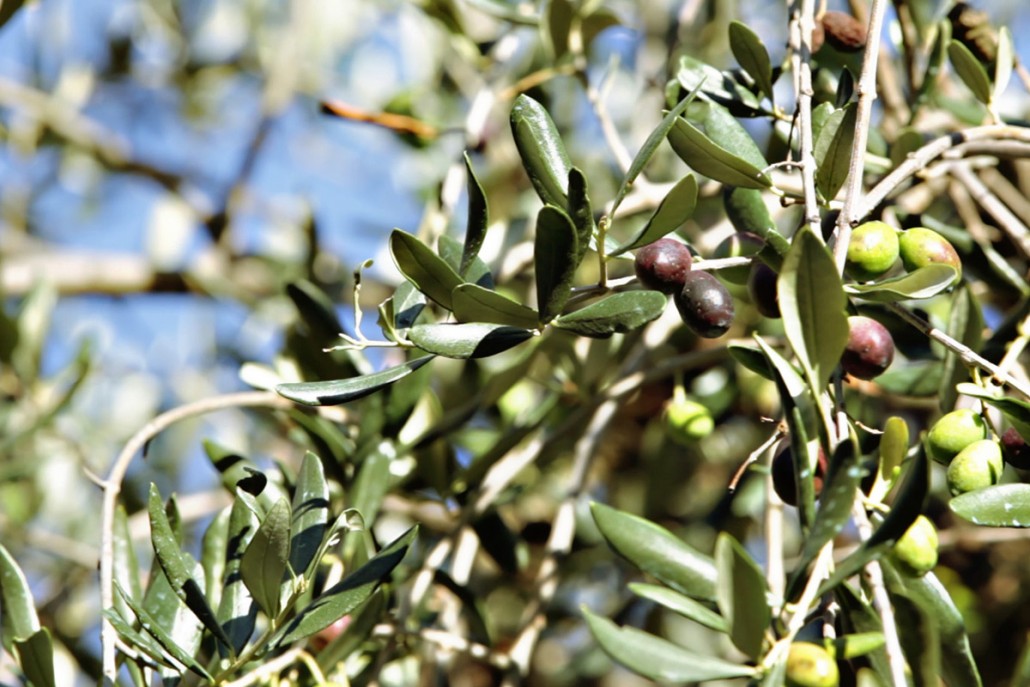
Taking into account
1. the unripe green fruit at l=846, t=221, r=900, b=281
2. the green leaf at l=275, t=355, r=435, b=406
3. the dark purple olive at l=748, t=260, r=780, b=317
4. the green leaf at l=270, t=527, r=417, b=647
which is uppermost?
the unripe green fruit at l=846, t=221, r=900, b=281

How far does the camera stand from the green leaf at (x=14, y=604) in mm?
1026

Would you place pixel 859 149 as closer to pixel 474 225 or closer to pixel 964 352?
pixel 964 352

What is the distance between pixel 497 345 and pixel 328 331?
57 cm

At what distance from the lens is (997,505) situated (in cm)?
82

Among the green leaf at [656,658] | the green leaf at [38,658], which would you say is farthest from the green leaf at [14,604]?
the green leaf at [656,658]

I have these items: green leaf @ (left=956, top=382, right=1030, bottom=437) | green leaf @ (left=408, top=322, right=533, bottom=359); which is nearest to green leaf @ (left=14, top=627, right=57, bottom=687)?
green leaf @ (left=408, top=322, right=533, bottom=359)

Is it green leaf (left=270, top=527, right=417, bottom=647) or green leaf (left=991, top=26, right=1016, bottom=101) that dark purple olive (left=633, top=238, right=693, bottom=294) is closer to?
green leaf (left=270, top=527, right=417, bottom=647)

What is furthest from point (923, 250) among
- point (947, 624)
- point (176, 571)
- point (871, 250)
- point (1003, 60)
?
point (176, 571)

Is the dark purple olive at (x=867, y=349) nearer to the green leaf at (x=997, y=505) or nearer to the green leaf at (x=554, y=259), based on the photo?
the green leaf at (x=997, y=505)

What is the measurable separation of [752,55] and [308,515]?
591 millimetres

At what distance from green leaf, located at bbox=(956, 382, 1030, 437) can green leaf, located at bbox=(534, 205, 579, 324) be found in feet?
1.04

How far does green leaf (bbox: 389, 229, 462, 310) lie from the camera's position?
2.80 feet

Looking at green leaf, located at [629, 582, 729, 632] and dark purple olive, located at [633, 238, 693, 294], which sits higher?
dark purple olive, located at [633, 238, 693, 294]

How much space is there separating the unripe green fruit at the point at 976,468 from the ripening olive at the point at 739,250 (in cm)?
26
